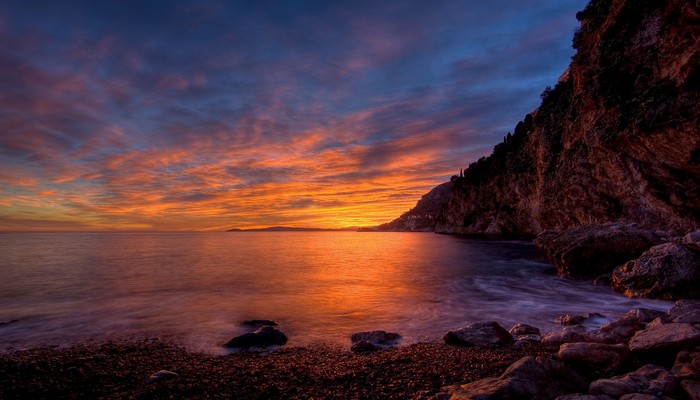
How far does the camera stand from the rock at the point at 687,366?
14.2ft

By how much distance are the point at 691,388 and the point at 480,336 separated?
12.1ft

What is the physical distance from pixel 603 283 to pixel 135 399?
16.7 meters

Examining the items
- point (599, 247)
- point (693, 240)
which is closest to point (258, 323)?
point (693, 240)

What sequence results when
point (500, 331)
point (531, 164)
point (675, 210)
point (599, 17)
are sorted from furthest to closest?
point (531, 164) < point (599, 17) < point (675, 210) < point (500, 331)

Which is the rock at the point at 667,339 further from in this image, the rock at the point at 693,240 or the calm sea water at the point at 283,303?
the rock at the point at 693,240

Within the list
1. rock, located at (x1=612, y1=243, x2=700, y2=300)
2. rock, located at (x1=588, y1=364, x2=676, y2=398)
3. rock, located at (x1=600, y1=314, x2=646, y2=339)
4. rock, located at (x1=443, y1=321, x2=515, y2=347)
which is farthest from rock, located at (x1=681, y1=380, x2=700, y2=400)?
rock, located at (x1=612, y1=243, x2=700, y2=300)

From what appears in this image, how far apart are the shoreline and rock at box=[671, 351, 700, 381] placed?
2080 millimetres

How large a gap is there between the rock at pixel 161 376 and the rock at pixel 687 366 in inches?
278

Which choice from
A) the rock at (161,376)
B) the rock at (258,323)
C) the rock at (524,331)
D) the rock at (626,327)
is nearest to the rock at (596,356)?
the rock at (626,327)

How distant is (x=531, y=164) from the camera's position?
166 feet

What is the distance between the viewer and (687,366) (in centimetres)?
458

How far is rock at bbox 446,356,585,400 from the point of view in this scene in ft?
13.3

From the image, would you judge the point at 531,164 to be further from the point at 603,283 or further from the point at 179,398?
the point at 179,398

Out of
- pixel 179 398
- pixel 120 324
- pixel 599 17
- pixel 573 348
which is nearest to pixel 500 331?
pixel 573 348
